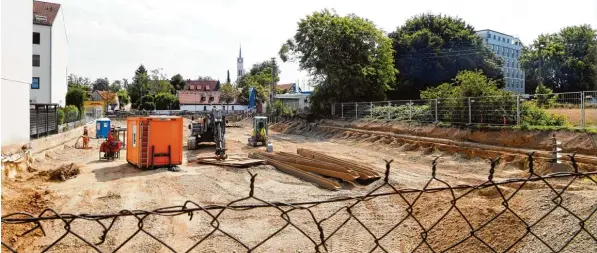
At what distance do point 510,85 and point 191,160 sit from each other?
81.7 m

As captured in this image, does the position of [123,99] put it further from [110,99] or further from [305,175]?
[305,175]

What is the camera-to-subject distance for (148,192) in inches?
469

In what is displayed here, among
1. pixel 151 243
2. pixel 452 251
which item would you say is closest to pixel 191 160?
pixel 151 243

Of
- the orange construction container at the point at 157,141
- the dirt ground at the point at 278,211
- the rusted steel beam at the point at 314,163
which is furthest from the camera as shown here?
the orange construction container at the point at 157,141

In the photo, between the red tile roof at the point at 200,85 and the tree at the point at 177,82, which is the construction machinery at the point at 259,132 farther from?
the tree at the point at 177,82

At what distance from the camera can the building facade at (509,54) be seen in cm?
8206

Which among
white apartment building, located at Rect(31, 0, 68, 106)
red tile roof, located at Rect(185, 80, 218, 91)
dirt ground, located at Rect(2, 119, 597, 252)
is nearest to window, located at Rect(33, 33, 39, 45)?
white apartment building, located at Rect(31, 0, 68, 106)

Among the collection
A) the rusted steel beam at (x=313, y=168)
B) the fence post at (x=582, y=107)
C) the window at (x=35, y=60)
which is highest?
the window at (x=35, y=60)

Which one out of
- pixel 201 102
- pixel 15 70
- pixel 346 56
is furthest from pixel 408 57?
pixel 201 102

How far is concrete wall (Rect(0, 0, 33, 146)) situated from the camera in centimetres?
1301

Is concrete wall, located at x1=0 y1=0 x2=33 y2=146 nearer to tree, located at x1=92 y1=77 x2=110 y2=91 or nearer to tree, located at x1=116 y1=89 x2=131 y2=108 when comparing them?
tree, located at x1=116 y1=89 x2=131 y2=108

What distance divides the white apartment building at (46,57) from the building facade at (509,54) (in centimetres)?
7215

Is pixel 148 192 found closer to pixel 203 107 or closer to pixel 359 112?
pixel 359 112

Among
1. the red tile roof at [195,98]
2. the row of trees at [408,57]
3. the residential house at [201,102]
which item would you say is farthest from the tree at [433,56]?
the red tile roof at [195,98]
